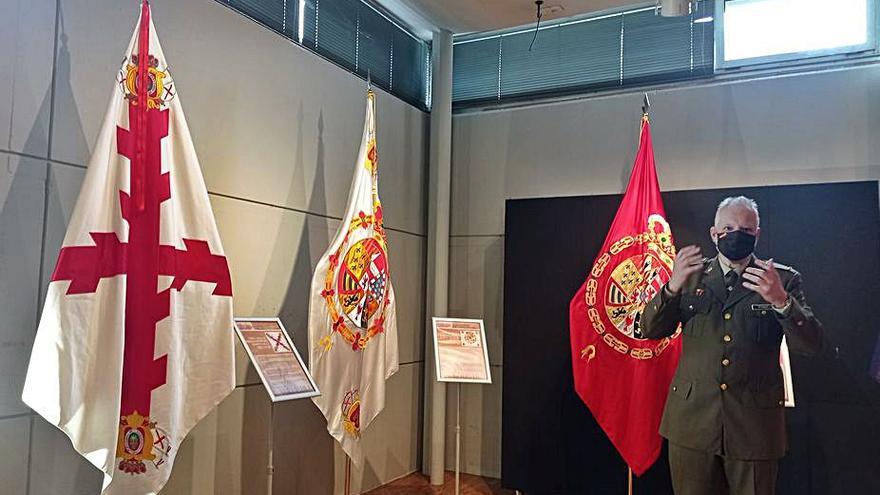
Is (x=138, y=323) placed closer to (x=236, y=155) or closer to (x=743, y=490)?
(x=236, y=155)

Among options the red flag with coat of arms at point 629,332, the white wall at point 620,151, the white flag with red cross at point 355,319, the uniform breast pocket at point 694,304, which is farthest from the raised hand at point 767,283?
the white flag with red cross at point 355,319

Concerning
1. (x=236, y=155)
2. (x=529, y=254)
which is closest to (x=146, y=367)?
(x=236, y=155)

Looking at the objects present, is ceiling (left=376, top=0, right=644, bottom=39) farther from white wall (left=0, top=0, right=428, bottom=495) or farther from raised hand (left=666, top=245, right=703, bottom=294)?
raised hand (left=666, top=245, right=703, bottom=294)

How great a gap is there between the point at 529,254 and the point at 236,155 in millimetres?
1990

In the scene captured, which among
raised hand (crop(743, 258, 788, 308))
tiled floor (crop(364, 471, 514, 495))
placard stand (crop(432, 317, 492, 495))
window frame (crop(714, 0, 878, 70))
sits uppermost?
window frame (crop(714, 0, 878, 70))

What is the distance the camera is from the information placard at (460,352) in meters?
4.11

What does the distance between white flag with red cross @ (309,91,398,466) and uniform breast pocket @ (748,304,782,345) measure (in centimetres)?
189

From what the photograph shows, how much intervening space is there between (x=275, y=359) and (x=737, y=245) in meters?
2.13

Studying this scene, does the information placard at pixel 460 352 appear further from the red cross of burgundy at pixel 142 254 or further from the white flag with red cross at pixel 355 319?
the red cross of burgundy at pixel 142 254

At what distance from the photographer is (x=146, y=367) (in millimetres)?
2695

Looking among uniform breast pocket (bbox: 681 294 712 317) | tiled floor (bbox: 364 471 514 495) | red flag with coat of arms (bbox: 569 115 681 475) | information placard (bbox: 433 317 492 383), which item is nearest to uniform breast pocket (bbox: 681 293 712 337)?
uniform breast pocket (bbox: 681 294 712 317)

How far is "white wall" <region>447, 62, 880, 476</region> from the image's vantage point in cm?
432

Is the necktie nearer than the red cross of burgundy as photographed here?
No

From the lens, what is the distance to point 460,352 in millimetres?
4199
